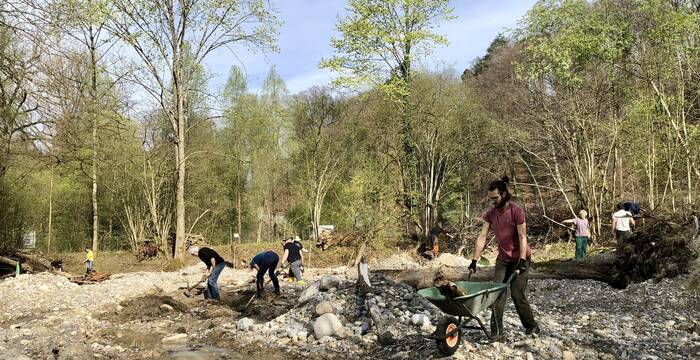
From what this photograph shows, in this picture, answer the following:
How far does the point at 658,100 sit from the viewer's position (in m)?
13.0

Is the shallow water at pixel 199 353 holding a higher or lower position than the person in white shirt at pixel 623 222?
lower

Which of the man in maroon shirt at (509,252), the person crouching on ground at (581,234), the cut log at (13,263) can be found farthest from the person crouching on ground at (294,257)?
the cut log at (13,263)

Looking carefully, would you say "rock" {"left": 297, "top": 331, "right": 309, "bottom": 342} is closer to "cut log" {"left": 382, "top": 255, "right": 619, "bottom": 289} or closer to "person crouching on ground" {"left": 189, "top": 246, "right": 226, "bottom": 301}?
"cut log" {"left": 382, "top": 255, "right": 619, "bottom": 289}

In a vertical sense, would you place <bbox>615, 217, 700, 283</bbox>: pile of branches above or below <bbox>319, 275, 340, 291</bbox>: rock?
above

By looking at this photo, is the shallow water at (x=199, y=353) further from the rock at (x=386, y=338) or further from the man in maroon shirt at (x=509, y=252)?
the man in maroon shirt at (x=509, y=252)

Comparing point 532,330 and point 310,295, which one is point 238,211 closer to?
point 310,295

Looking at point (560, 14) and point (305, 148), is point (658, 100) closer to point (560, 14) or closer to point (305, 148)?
point (560, 14)

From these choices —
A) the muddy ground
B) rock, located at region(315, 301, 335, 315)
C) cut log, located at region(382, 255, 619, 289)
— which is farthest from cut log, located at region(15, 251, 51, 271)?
rock, located at region(315, 301, 335, 315)

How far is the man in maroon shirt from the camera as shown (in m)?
5.48

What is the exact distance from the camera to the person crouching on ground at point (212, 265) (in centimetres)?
1059

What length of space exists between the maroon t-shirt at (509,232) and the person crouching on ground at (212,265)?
6.50m

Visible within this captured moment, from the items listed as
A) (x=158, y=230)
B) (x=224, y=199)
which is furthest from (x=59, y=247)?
(x=224, y=199)

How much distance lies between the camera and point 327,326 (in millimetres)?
7105

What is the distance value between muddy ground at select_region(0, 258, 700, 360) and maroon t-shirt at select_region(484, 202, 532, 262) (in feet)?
3.12
